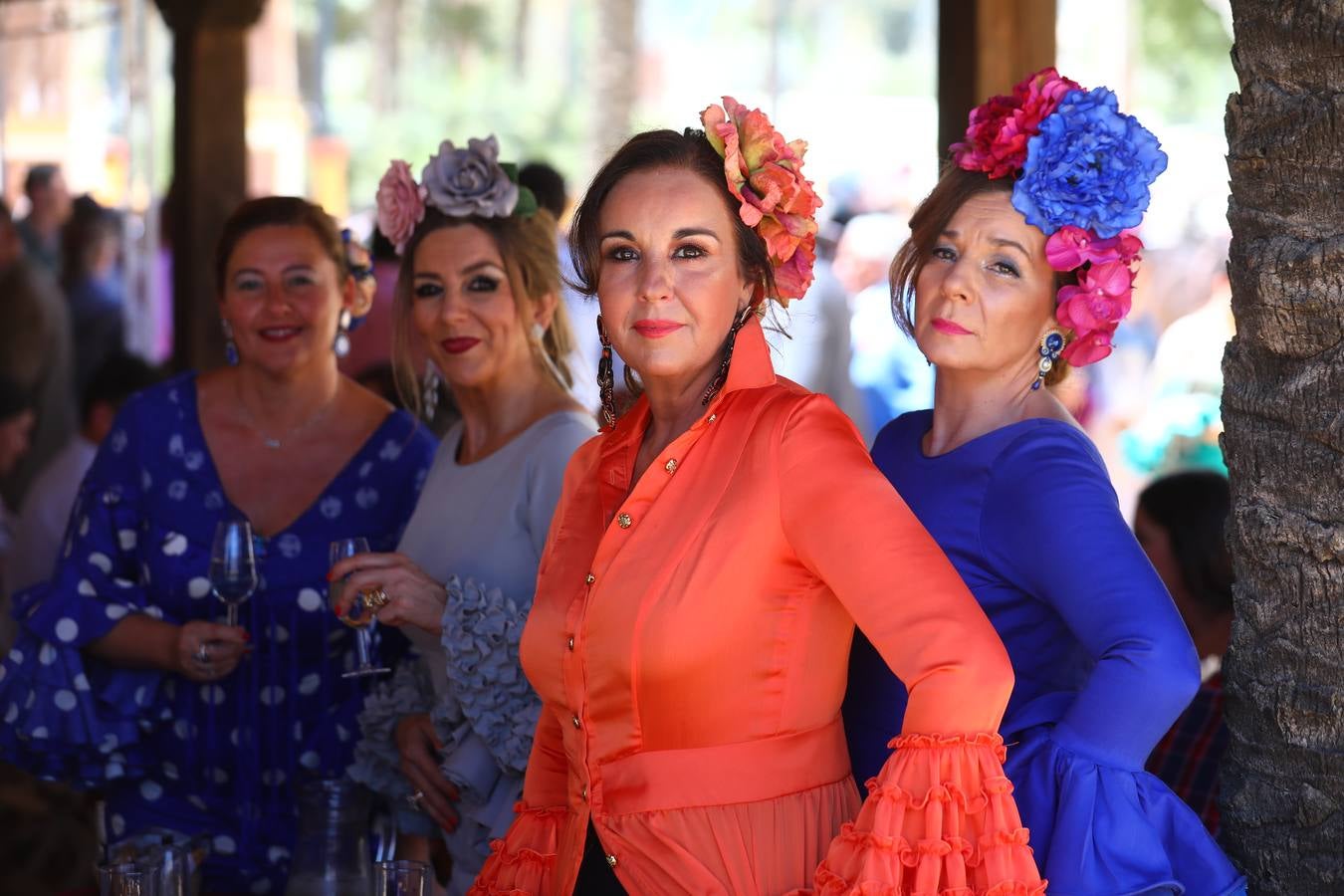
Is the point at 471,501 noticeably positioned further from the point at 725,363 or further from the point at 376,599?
the point at 725,363

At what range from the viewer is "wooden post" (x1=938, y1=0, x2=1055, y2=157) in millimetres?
4254

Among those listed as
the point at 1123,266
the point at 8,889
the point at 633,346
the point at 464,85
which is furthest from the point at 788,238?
the point at 464,85

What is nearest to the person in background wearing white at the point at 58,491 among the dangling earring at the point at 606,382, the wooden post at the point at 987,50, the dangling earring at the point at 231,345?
the dangling earring at the point at 231,345

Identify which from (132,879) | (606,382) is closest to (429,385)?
(606,382)

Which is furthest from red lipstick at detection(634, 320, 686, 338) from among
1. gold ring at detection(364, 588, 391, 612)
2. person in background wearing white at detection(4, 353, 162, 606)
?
person in background wearing white at detection(4, 353, 162, 606)

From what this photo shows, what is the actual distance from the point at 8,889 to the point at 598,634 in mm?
3994

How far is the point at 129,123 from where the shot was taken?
8.05 m

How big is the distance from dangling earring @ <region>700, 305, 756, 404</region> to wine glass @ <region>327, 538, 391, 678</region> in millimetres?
1009

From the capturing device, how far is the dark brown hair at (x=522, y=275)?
334cm

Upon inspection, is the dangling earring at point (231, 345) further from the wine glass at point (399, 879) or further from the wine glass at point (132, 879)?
the wine glass at point (399, 879)

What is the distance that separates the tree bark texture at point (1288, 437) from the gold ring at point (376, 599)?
151 cm

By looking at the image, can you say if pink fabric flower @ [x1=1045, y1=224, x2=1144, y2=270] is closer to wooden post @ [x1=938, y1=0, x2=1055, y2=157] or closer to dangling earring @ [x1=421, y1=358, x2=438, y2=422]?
dangling earring @ [x1=421, y1=358, x2=438, y2=422]

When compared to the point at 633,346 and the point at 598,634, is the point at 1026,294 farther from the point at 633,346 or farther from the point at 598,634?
the point at 598,634

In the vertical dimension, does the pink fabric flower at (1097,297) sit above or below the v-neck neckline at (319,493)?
above
